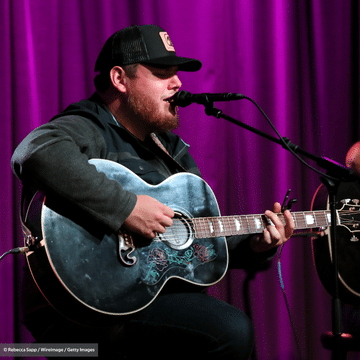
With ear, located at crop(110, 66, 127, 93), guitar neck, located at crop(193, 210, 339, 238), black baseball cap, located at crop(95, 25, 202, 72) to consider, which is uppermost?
black baseball cap, located at crop(95, 25, 202, 72)

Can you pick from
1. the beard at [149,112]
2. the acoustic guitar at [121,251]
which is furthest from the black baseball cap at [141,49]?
the acoustic guitar at [121,251]

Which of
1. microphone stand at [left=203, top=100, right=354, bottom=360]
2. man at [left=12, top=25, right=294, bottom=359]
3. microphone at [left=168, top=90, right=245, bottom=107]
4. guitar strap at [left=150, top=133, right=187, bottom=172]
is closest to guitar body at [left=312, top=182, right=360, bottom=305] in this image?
man at [left=12, top=25, right=294, bottom=359]

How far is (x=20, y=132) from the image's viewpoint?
1.96m

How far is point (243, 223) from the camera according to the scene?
5.50 feet

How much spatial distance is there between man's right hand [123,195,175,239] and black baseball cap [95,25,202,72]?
67 cm

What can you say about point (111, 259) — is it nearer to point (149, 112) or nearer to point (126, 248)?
→ point (126, 248)

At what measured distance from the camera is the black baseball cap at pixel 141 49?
68.9 inches

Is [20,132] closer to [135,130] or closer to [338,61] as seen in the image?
[135,130]

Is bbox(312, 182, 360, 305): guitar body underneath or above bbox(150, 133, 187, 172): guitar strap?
underneath

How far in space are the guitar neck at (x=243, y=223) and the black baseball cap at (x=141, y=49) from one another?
71 centimetres

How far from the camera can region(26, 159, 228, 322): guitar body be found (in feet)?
3.98

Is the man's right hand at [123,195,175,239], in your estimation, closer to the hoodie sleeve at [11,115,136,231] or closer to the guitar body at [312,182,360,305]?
the hoodie sleeve at [11,115,136,231]

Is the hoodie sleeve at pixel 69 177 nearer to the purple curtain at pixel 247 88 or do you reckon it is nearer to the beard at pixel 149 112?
the beard at pixel 149 112

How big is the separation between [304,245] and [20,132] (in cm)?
171
